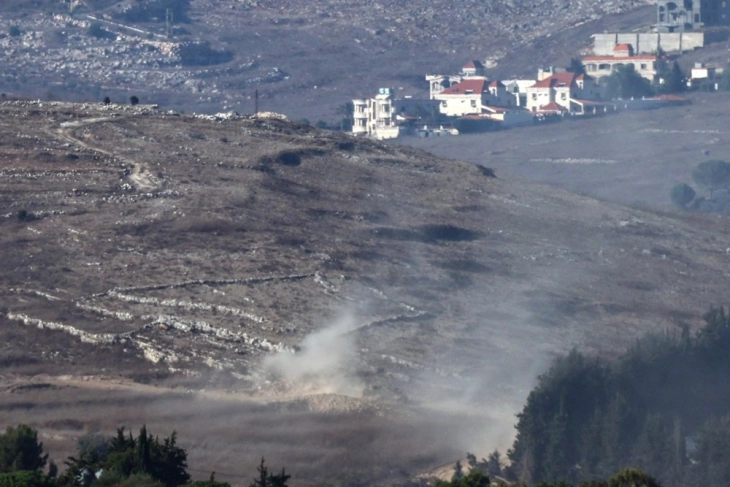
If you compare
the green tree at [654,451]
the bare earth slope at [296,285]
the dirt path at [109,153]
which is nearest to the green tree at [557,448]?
the green tree at [654,451]

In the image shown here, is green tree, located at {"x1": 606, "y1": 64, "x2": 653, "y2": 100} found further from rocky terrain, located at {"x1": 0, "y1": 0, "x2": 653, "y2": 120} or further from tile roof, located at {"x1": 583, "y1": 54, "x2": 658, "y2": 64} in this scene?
rocky terrain, located at {"x1": 0, "y1": 0, "x2": 653, "y2": 120}

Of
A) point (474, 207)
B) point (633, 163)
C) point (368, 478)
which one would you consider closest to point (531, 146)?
point (633, 163)

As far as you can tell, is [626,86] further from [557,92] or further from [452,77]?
[452,77]

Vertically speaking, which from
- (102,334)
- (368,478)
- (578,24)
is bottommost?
(368,478)

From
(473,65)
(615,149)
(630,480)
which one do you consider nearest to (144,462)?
(630,480)

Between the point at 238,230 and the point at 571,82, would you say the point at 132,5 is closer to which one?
the point at 571,82

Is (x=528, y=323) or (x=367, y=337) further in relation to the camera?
(x=528, y=323)
